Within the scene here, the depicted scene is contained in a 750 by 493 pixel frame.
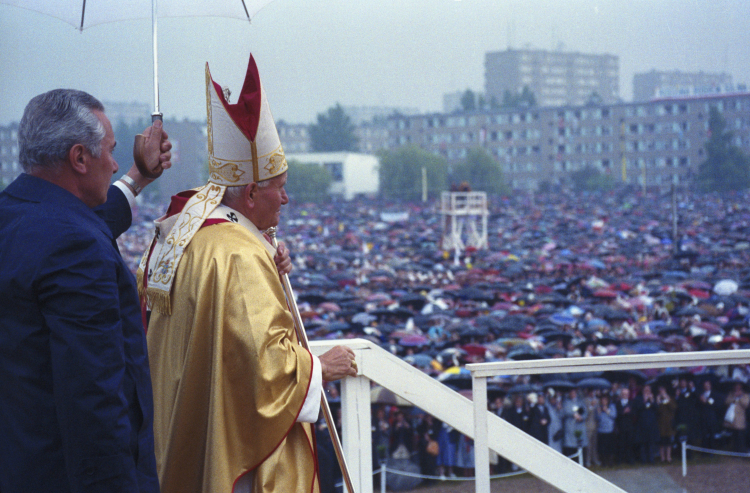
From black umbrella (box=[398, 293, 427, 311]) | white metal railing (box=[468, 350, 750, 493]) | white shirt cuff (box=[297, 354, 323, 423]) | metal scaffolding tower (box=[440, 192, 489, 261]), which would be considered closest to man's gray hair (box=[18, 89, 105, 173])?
white shirt cuff (box=[297, 354, 323, 423])

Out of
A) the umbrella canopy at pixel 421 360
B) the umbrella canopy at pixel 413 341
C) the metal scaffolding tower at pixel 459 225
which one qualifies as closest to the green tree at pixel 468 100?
the metal scaffolding tower at pixel 459 225

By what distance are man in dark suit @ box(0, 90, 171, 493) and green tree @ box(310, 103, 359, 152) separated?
52.3m

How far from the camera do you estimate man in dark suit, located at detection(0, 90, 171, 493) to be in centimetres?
121

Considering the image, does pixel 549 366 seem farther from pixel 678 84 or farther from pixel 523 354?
pixel 678 84

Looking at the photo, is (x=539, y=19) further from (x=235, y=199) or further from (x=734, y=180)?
(x=235, y=199)

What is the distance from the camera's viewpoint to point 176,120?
39.8 m

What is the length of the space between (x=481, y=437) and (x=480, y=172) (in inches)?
2026

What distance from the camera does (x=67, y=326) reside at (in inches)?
47.4

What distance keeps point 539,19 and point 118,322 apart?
59.7 m

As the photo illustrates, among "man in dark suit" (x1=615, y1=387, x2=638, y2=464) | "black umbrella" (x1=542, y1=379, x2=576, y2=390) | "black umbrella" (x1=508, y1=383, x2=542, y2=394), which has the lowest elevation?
"man in dark suit" (x1=615, y1=387, x2=638, y2=464)

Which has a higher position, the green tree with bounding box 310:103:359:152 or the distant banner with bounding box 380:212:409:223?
the green tree with bounding box 310:103:359:152

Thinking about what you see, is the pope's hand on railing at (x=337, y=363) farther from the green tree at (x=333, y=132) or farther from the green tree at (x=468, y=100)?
the green tree at (x=468, y=100)

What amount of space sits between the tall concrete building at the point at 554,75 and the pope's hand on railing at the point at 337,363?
55.6m

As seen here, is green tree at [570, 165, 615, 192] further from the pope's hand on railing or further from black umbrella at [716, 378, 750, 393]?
the pope's hand on railing
